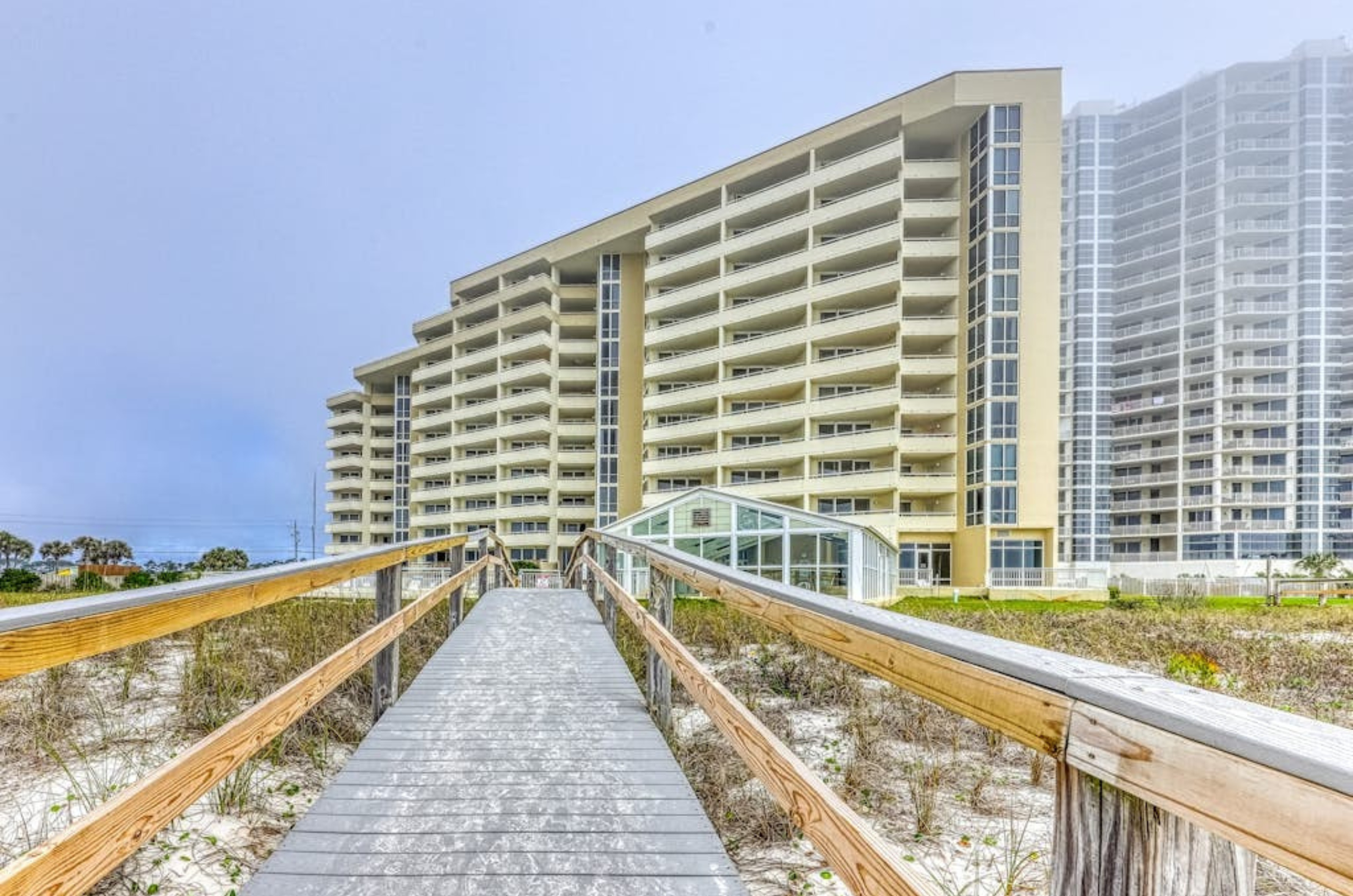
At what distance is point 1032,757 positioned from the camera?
3848 millimetres

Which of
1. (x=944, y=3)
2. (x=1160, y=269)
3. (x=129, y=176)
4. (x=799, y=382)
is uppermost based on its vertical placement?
(x=944, y=3)

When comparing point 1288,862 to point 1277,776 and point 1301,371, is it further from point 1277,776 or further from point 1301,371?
point 1301,371

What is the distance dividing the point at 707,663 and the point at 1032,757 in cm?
284

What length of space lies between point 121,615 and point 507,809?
5.05 feet

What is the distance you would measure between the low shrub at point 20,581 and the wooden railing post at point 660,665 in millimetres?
20063

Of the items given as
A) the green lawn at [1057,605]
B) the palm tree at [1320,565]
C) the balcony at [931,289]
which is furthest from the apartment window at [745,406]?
the palm tree at [1320,565]

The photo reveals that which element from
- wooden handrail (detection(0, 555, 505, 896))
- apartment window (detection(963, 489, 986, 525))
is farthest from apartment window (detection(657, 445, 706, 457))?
wooden handrail (detection(0, 555, 505, 896))

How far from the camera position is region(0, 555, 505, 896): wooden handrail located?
1200 mm

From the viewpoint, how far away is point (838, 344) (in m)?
29.8

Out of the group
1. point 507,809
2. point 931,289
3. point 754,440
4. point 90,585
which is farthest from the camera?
point 754,440

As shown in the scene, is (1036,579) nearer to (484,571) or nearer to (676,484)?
(676,484)

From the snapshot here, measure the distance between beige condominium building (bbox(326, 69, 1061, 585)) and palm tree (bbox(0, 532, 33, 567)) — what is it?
2555 centimetres

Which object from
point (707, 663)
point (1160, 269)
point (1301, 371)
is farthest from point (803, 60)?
point (707, 663)

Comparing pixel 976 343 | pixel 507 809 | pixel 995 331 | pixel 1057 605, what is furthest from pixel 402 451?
pixel 507 809
